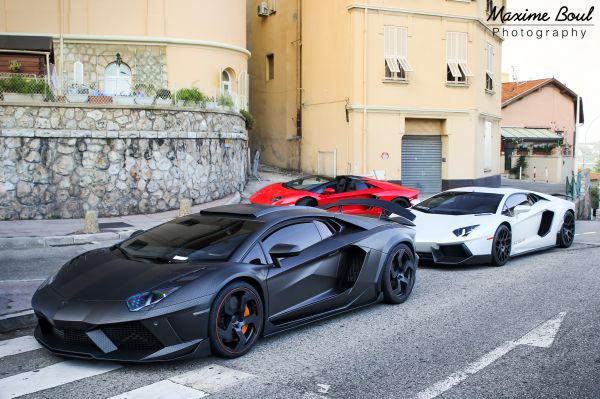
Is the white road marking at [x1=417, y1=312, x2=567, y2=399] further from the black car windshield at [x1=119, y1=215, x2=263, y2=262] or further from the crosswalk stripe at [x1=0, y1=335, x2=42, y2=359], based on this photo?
the crosswalk stripe at [x1=0, y1=335, x2=42, y2=359]

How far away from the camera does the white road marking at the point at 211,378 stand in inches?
205

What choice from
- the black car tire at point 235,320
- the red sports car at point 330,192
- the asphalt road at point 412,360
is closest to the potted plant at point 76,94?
the red sports car at point 330,192

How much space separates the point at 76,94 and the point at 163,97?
2.42 m

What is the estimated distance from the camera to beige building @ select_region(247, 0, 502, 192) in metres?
27.2

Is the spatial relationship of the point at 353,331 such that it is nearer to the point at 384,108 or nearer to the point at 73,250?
the point at 73,250

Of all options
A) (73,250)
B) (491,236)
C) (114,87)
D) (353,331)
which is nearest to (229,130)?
(114,87)

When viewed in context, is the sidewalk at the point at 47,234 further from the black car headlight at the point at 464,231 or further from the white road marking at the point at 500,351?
the black car headlight at the point at 464,231

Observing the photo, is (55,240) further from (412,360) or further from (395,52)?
(395,52)

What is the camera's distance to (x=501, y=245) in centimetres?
1072

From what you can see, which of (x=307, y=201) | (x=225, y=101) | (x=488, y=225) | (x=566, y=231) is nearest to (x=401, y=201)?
(x=307, y=201)

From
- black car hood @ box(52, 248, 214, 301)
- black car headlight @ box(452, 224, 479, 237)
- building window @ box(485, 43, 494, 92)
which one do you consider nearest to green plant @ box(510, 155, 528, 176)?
building window @ box(485, 43, 494, 92)

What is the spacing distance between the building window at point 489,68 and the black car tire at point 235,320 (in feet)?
90.3

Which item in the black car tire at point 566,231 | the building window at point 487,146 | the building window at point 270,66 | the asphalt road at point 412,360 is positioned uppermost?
the building window at point 270,66

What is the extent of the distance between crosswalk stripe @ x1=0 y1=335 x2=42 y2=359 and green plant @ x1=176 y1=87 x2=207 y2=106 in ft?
44.3
